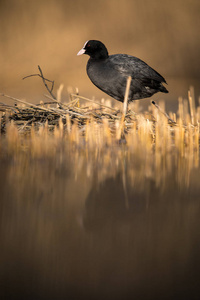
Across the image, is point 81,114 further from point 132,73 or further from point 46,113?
point 132,73

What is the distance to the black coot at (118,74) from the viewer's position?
9.91 feet

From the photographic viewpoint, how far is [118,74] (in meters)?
3.01

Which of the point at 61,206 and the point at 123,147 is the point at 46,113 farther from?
the point at 61,206

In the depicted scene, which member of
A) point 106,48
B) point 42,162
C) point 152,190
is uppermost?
point 106,48

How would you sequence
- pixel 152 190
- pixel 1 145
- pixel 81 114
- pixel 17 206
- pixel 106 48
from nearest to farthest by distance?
pixel 17 206
pixel 152 190
pixel 1 145
pixel 81 114
pixel 106 48

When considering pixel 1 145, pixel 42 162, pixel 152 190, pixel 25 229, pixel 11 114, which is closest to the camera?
pixel 25 229

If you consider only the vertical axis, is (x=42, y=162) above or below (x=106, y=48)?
below

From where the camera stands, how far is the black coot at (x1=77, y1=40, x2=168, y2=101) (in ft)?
9.91

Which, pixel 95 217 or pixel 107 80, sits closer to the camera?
pixel 95 217

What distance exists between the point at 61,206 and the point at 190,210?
0.36 m

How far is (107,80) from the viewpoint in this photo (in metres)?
3.02

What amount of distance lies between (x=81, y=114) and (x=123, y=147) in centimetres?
82

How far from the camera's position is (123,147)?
204 centimetres

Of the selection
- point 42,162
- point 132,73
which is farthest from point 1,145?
point 132,73
